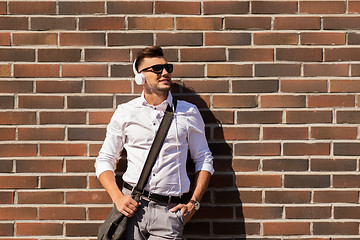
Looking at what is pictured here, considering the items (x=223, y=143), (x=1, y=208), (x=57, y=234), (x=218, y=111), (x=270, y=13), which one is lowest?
(x=57, y=234)

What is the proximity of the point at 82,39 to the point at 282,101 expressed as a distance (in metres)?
1.63

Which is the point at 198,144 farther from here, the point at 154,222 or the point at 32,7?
the point at 32,7

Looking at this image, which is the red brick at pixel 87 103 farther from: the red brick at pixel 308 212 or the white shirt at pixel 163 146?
the red brick at pixel 308 212

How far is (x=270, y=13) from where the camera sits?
9.55ft

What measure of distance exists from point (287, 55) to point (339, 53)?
40 cm

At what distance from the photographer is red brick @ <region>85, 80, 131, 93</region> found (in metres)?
2.91

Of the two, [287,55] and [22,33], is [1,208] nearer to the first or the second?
[22,33]

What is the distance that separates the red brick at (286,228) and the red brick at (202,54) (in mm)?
1350

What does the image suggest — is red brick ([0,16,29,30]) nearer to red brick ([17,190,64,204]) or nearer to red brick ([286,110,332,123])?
red brick ([17,190,64,204])

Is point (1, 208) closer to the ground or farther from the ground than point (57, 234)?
farther from the ground

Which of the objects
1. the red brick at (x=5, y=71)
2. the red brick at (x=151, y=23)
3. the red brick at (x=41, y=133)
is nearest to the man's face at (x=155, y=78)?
the red brick at (x=151, y=23)

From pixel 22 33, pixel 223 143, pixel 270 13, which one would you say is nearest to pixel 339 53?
pixel 270 13

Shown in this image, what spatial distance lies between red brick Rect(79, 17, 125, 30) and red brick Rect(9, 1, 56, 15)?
25 centimetres

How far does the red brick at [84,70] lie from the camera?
2.91m
